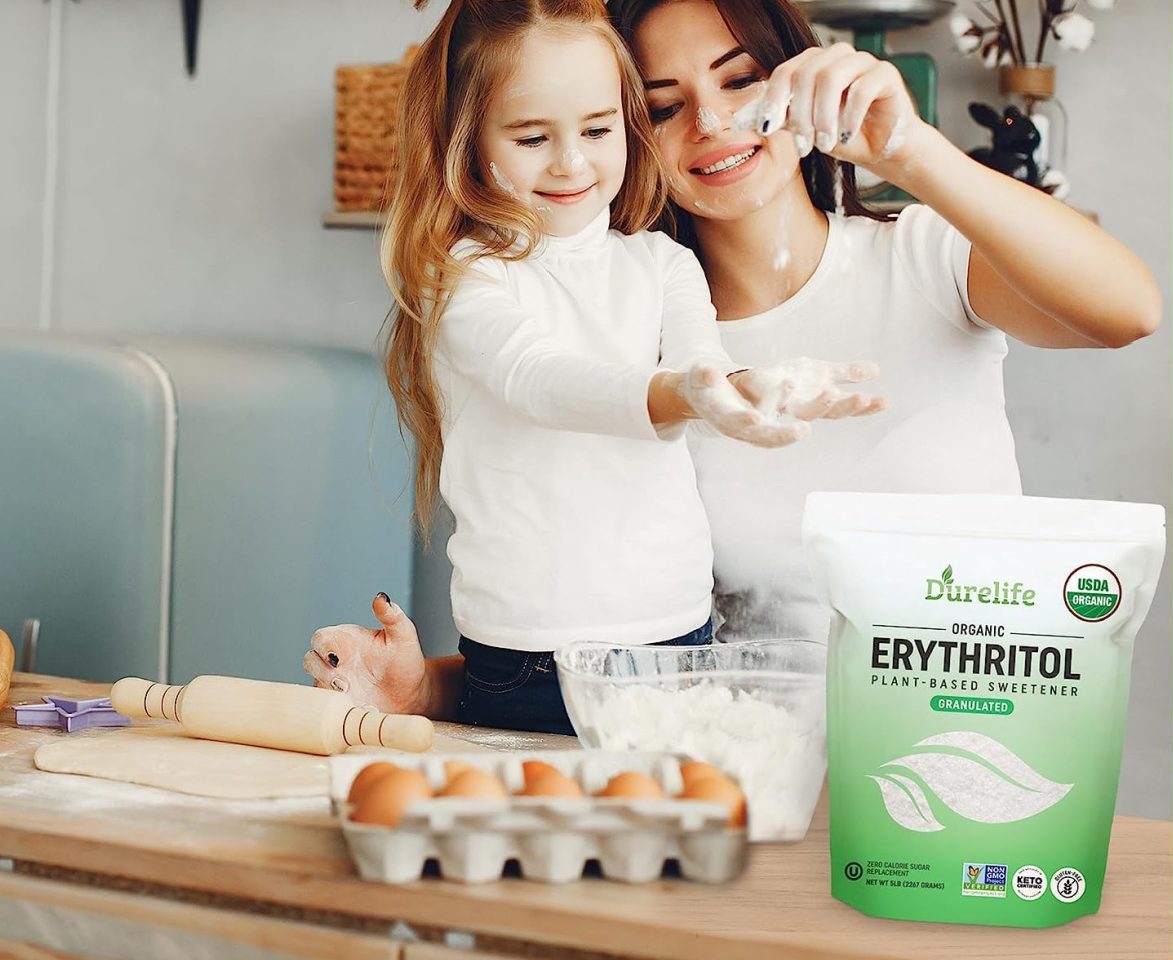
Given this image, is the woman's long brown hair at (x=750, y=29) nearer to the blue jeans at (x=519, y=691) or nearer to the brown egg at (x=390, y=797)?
the blue jeans at (x=519, y=691)

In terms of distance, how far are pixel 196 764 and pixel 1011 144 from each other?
113cm

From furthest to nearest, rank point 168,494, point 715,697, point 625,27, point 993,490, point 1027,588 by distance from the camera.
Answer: point 168,494 → point 993,490 → point 625,27 → point 715,697 → point 1027,588

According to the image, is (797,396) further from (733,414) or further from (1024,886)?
(1024,886)

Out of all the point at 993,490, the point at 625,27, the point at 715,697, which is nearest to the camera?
the point at 715,697

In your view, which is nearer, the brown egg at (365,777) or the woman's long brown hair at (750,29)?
the brown egg at (365,777)

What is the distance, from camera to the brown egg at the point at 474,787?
579mm

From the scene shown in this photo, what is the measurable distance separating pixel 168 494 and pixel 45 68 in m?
0.99

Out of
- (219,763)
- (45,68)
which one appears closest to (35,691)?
(219,763)

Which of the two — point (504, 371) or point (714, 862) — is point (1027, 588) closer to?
point (714, 862)

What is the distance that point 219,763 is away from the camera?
761 millimetres

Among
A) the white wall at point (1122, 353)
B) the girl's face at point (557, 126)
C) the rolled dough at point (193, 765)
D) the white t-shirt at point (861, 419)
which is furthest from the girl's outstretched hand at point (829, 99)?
the white wall at point (1122, 353)

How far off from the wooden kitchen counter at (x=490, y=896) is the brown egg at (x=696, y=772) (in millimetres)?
48

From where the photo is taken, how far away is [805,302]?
3.24ft

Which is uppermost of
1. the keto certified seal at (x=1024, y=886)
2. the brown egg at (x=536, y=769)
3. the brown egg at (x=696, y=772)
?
the brown egg at (x=696, y=772)
